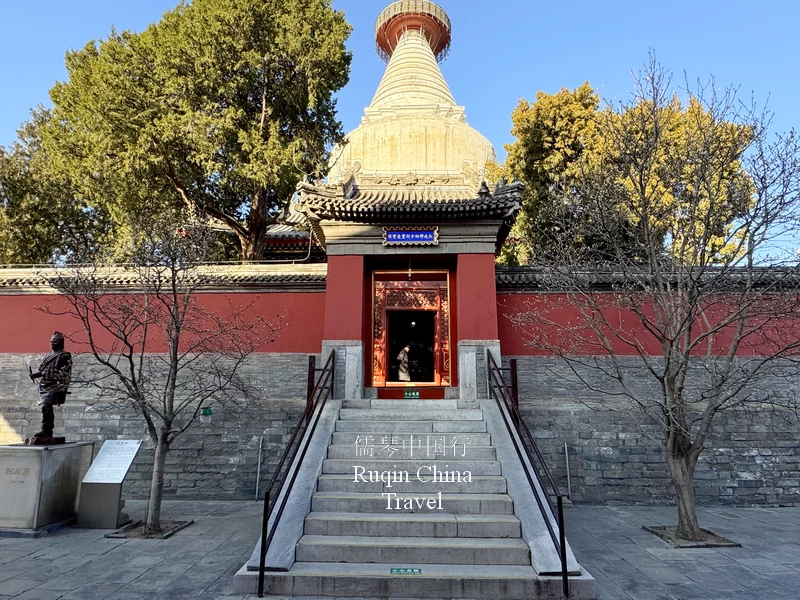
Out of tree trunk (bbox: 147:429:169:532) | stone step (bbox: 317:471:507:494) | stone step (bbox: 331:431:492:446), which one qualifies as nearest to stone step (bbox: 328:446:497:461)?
stone step (bbox: 331:431:492:446)

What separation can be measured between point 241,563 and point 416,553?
1.93 meters

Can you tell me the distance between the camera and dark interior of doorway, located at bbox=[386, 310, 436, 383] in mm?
10305

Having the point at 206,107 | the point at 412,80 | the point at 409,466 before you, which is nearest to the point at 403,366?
the point at 409,466

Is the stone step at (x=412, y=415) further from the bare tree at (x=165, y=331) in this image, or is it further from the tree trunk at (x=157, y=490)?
the tree trunk at (x=157, y=490)

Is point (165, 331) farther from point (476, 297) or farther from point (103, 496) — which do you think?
point (476, 297)

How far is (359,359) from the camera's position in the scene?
846cm

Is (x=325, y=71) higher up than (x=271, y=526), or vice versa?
(x=325, y=71)

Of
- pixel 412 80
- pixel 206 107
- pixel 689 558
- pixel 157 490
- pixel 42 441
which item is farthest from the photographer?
pixel 412 80

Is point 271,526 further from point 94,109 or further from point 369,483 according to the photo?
point 94,109

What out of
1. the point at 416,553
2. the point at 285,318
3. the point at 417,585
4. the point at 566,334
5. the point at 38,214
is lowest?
the point at 417,585

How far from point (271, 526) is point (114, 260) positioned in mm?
10790

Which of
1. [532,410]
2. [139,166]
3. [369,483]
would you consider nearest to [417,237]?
[532,410]

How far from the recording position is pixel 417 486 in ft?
18.7

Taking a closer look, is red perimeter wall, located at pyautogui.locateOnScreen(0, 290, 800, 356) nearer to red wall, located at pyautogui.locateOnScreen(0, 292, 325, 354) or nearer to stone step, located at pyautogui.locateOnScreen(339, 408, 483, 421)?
red wall, located at pyautogui.locateOnScreen(0, 292, 325, 354)
